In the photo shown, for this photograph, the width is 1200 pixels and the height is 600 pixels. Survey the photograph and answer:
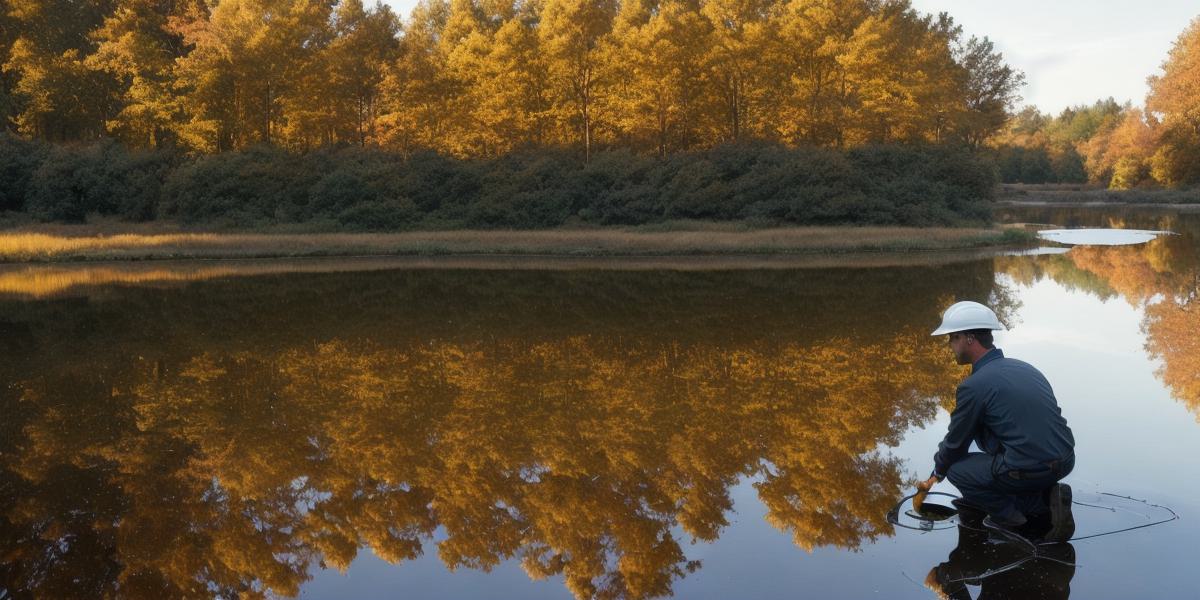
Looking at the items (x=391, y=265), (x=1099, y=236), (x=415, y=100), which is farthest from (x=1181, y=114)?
(x=391, y=265)

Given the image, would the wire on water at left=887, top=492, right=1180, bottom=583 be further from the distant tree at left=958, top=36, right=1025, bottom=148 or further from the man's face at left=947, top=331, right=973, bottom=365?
the distant tree at left=958, top=36, right=1025, bottom=148

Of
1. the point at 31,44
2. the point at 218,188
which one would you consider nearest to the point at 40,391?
the point at 218,188

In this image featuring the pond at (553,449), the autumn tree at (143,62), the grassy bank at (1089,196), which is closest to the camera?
the pond at (553,449)

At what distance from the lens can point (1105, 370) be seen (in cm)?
1093

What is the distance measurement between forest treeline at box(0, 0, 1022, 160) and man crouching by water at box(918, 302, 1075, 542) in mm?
37727

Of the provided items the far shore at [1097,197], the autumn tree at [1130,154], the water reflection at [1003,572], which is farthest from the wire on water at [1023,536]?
the autumn tree at [1130,154]

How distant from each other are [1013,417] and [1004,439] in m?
0.15

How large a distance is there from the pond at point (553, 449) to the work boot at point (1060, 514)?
0.16m

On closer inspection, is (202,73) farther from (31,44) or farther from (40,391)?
(40,391)

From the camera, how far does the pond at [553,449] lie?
17.5 feet

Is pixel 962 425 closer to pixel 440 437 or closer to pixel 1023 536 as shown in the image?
pixel 1023 536

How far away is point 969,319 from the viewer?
543cm

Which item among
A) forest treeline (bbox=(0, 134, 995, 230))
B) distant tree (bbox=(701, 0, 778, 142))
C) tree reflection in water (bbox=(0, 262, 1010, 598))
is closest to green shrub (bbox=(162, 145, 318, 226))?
forest treeline (bbox=(0, 134, 995, 230))

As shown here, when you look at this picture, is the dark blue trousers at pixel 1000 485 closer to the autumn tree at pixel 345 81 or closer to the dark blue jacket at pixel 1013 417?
the dark blue jacket at pixel 1013 417
